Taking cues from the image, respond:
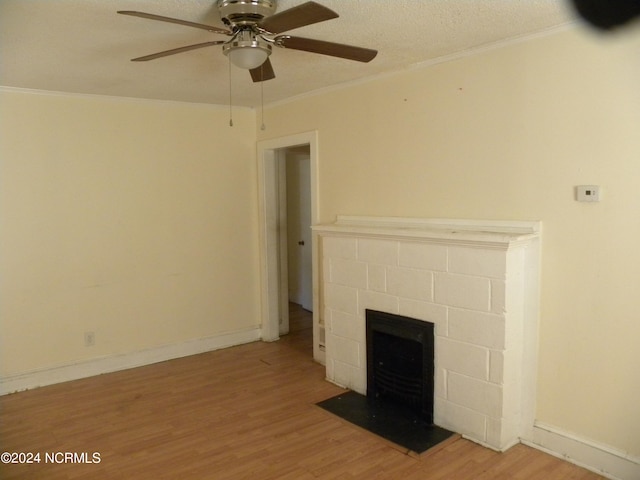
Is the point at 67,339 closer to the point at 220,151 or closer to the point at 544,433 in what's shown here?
the point at 220,151

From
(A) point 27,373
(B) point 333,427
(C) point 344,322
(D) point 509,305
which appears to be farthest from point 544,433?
(A) point 27,373

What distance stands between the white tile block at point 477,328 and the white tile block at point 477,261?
0.24 m

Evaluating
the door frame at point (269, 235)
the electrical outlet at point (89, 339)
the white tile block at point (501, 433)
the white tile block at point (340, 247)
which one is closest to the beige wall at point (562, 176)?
the white tile block at point (501, 433)

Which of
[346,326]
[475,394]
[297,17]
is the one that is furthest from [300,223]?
[297,17]

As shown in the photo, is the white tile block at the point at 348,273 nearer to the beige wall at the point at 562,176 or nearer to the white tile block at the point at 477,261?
the beige wall at the point at 562,176

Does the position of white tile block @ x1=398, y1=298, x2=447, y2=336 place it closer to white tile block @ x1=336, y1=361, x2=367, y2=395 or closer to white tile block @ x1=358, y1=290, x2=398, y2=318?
white tile block @ x1=358, y1=290, x2=398, y2=318

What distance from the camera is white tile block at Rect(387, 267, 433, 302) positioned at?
306cm

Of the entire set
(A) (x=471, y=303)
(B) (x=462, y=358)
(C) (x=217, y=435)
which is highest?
(A) (x=471, y=303)

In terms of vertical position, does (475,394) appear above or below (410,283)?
below

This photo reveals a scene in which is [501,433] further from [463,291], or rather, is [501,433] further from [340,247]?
[340,247]

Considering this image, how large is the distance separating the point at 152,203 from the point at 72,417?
1877 mm

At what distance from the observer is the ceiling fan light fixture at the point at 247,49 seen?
86.6 inches

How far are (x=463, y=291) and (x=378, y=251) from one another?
2.33ft

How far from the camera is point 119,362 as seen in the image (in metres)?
4.23
